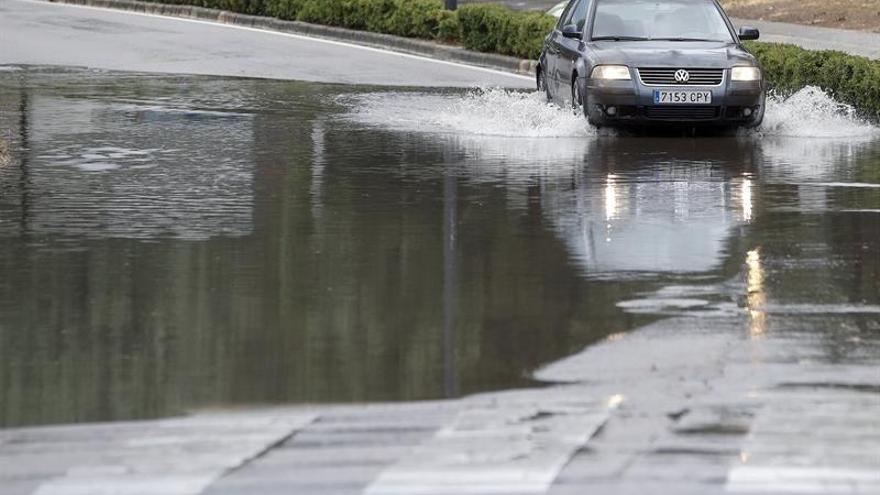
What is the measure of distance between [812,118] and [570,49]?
257 centimetres

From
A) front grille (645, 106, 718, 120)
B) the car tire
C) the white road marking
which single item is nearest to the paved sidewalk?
front grille (645, 106, 718, 120)

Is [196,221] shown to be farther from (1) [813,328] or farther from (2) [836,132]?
(2) [836,132]

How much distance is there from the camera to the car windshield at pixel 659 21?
845 inches

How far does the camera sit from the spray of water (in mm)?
20984

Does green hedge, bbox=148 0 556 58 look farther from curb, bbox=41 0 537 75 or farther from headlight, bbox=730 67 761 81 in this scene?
headlight, bbox=730 67 761 81

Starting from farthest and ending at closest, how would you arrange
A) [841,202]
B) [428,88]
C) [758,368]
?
[428,88]
[841,202]
[758,368]

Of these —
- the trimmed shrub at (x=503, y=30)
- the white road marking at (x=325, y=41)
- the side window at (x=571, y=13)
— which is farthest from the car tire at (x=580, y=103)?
the trimmed shrub at (x=503, y=30)

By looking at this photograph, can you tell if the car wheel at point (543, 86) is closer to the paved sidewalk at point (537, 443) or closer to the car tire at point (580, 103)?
the car tire at point (580, 103)

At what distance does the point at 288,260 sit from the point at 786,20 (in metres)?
24.8

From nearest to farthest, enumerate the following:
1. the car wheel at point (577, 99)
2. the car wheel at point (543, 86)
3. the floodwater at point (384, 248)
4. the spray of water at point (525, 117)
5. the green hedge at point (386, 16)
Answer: the floodwater at point (384, 248)
the car wheel at point (577, 99)
the spray of water at point (525, 117)
the car wheel at point (543, 86)
the green hedge at point (386, 16)

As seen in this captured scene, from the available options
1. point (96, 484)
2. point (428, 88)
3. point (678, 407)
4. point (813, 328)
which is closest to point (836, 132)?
point (428, 88)

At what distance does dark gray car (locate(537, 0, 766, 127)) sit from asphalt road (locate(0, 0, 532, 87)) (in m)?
6.15

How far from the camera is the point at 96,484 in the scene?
7.02 metres

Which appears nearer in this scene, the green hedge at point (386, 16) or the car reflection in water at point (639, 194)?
the car reflection in water at point (639, 194)
